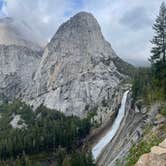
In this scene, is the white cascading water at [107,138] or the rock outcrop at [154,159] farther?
the white cascading water at [107,138]

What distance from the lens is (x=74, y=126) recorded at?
452 feet

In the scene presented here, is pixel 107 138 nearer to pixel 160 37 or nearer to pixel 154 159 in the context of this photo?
pixel 160 37

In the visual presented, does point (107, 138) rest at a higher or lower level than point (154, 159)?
lower

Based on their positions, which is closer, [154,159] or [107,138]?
[154,159]

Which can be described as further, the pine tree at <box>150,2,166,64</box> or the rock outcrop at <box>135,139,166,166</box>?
the pine tree at <box>150,2,166,64</box>

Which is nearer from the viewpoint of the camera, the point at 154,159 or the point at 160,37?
the point at 154,159

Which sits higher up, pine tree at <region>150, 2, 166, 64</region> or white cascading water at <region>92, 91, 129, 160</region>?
pine tree at <region>150, 2, 166, 64</region>

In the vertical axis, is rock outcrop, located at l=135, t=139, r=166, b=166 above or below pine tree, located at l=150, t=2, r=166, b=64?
below

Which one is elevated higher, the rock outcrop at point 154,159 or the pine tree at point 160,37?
the pine tree at point 160,37

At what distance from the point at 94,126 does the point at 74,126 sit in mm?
11934

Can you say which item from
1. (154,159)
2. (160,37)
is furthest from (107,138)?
(154,159)

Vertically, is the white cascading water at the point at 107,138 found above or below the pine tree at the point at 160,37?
below

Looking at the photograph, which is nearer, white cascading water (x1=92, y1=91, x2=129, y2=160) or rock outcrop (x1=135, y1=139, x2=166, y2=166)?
rock outcrop (x1=135, y1=139, x2=166, y2=166)

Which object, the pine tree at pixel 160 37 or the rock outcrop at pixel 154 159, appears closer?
the rock outcrop at pixel 154 159
